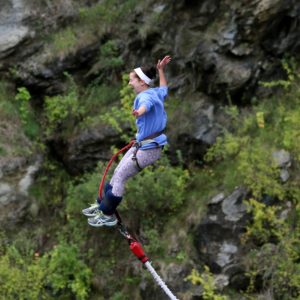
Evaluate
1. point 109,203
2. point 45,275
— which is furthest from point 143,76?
point 45,275

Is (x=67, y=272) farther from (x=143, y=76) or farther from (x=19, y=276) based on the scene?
(x=143, y=76)

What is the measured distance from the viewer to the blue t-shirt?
641 cm

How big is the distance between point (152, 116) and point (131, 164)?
2.19ft

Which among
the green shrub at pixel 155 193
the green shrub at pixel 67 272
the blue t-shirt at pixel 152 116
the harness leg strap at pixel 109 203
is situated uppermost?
the blue t-shirt at pixel 152 116

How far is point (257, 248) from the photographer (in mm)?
9570

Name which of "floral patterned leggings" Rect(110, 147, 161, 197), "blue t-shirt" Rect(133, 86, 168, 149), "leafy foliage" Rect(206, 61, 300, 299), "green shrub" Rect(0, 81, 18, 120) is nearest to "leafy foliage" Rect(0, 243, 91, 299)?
"green shrub" Rect(0, 81, 18, 120)

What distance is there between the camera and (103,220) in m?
7.21

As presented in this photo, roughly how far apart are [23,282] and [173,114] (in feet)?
13.5

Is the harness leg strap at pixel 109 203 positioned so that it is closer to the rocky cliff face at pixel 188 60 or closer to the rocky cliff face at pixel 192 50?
the rocky cliff face at pixel 188 60

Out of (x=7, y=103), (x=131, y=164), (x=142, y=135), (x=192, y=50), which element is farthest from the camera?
(x=7, y=103)

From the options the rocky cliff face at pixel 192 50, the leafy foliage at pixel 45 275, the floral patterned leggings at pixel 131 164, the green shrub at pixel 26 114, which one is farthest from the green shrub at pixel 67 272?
the floral patterned leggings at pixel 131 164

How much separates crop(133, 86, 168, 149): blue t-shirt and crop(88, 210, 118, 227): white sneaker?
104cm

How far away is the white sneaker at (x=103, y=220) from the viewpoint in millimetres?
7180

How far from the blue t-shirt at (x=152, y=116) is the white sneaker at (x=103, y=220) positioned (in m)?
1.04
